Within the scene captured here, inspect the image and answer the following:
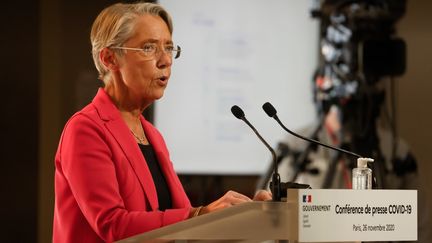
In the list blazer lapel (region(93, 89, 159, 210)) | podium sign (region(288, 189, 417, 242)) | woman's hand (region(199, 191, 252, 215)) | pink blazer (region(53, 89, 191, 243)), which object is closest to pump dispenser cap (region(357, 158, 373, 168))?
podium sign (region(288, 189, 417, 242))

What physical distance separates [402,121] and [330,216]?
3.24m

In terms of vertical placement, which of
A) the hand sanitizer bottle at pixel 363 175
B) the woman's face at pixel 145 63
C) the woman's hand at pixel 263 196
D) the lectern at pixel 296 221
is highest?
the woman's face at pixel 145 63

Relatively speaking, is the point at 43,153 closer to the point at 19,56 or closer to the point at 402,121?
the point at 19,56

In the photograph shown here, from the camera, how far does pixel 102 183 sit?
5.94ft

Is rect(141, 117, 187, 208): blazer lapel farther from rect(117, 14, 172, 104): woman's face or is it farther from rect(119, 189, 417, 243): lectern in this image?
rect(119, 189, 417, 243): lectern

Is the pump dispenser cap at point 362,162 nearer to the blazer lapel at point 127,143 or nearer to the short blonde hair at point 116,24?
the blazer lapel at point 127,143

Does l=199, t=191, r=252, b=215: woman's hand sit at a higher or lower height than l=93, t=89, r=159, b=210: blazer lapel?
lower

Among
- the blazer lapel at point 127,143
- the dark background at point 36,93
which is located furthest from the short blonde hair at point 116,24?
the dark background at point 36,93

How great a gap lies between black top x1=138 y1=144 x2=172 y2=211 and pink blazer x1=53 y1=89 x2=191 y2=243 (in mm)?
75

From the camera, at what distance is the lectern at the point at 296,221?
1561 millimetres

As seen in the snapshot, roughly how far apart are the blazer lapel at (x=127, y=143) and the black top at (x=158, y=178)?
7 cm

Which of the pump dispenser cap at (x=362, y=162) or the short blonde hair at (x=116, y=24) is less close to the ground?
the short blonde hair at (x=116, y=24)

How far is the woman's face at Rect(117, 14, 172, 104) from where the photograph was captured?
202cm

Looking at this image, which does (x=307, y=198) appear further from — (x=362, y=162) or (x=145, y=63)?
(x=145, y=63)
